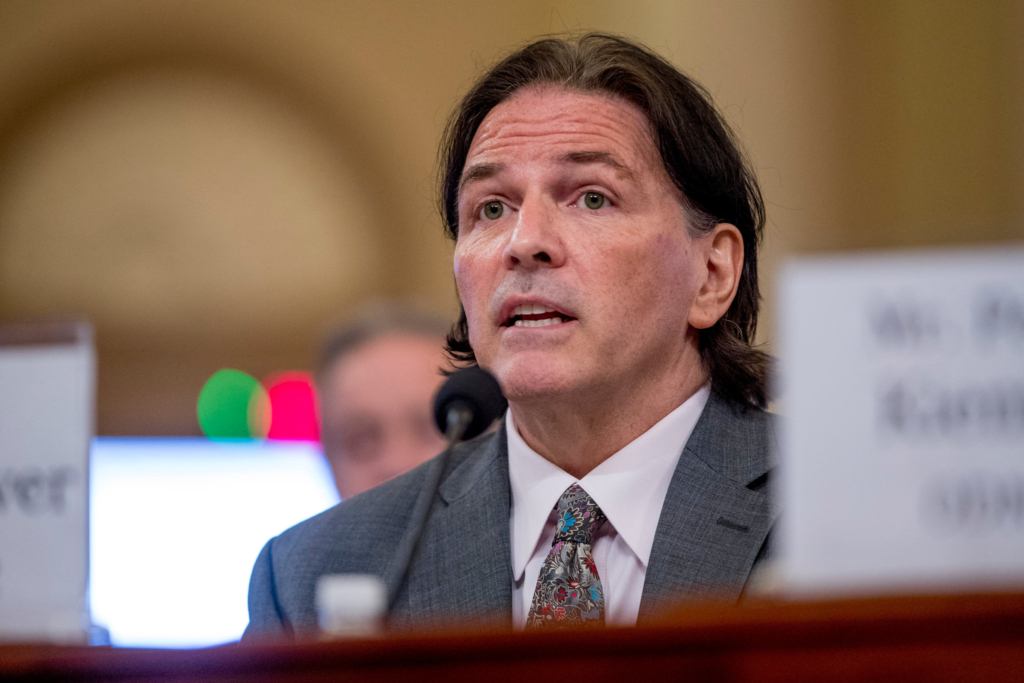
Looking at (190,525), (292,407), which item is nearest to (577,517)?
(190,525)

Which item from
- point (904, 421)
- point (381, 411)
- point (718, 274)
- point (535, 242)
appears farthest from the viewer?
point (381, 411)

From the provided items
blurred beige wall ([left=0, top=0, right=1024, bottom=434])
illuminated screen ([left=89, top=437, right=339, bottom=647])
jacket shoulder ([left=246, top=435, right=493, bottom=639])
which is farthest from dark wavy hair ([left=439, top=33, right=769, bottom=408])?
blurred beige wall ([left=0, top=0, right=1024, bottom=434])

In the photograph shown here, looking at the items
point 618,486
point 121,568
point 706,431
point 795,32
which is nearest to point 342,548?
point 618,486

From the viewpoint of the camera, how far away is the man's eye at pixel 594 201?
1651mm

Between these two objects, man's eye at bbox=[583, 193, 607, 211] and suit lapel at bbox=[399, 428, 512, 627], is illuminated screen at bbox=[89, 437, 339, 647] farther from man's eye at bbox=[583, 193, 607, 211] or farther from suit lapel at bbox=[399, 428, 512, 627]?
man's eye at bbox=[583, 193, 607, 211]

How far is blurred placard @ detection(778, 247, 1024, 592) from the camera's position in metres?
0.85

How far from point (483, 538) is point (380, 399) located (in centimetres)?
127

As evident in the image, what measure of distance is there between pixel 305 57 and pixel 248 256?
1.26 metres

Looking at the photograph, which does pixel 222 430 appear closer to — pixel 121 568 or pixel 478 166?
Result: pixel 121 568

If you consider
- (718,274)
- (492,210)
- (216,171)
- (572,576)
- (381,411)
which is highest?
(216,171)

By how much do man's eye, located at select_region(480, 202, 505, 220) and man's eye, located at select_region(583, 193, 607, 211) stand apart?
0.15 meters

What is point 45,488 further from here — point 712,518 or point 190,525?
point 190,525

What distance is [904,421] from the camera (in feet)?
2.86

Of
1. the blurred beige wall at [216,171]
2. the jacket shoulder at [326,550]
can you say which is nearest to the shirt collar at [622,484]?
the jacket shoulder at [326,550]
